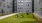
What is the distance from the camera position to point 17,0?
245 centimetres

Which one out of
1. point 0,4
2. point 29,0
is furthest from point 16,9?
point 0,4

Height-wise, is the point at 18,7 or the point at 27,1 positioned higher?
the point at 27,1

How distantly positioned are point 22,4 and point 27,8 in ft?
0.53

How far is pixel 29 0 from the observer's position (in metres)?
2.40

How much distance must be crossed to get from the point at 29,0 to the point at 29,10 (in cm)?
26

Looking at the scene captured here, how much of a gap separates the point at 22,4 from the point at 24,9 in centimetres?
15

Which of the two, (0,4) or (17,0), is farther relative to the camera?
(17,0)

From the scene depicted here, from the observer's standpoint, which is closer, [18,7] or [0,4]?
[0,4]

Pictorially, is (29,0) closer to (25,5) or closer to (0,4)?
(25,5)

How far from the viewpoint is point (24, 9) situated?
2305 millimetres

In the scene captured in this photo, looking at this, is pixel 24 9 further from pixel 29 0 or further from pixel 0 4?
pixel 0 4

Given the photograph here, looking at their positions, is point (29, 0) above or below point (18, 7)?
above

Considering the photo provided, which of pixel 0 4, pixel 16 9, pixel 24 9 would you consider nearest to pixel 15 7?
pixel 16 9

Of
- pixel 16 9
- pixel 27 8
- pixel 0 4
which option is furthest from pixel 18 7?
pixel 0 4
